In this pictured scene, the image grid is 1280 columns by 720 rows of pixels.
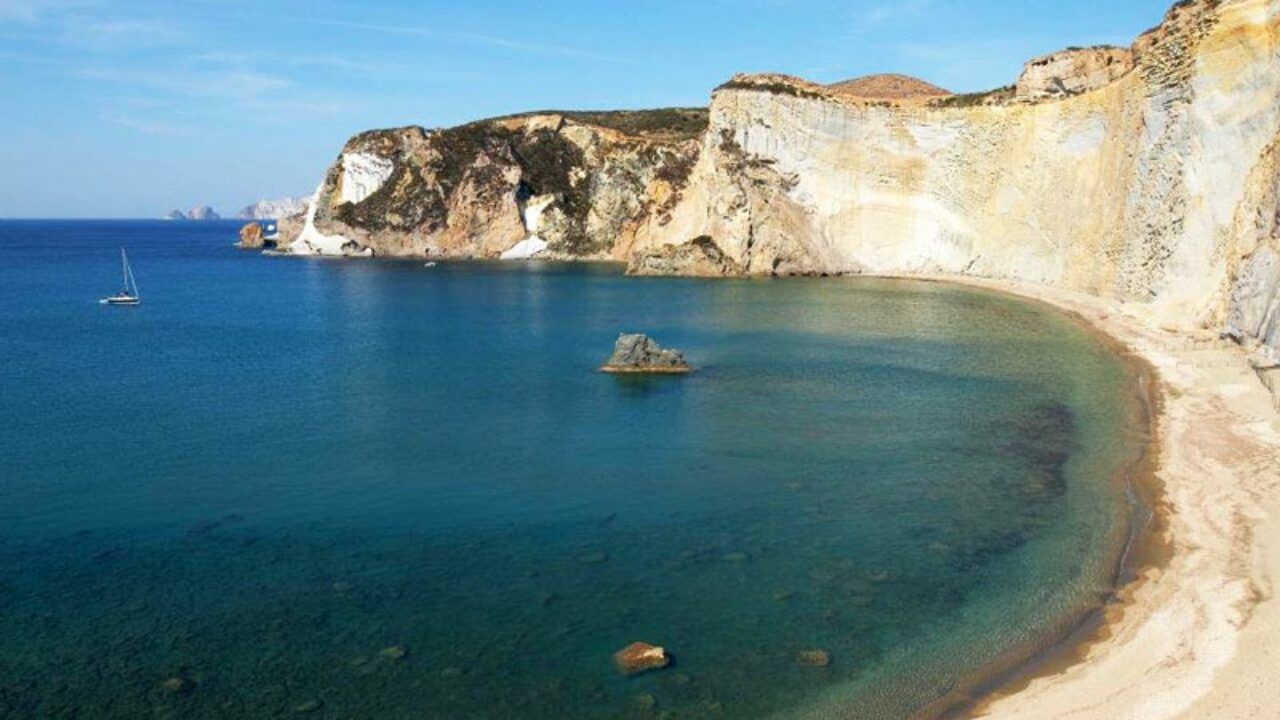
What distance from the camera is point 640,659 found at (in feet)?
51.9

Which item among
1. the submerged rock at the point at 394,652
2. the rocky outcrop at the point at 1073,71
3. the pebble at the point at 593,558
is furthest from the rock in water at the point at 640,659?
the rocky outcrop at the point at 1073,71

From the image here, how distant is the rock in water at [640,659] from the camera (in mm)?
15648

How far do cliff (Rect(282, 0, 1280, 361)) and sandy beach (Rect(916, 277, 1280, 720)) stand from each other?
11.6 metres

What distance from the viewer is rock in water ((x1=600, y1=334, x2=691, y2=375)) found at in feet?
136

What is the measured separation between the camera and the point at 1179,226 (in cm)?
5112

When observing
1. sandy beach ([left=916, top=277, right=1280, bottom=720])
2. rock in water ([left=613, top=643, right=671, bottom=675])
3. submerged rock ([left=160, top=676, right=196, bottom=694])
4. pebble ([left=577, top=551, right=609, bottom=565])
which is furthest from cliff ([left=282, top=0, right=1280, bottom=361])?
submerged rock ([left=160, top=676, right=196, bottom=694])

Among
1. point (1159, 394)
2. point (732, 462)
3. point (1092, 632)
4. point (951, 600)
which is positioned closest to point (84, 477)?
point (732, 462)

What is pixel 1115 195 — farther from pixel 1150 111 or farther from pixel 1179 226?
pixel 1179 226

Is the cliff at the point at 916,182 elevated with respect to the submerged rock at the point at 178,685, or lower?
elevated

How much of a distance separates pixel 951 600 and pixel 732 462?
981cm

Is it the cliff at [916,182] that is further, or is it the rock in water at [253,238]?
the rock in water at [253,238]

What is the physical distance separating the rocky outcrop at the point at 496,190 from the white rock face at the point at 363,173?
0.11 m

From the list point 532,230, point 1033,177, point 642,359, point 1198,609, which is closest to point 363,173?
point 532,230

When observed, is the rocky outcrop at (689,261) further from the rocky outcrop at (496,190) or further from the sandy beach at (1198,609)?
the sandy beach at (1198,609)
